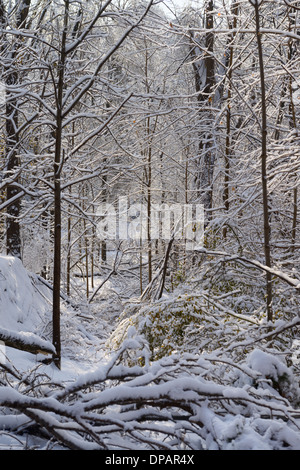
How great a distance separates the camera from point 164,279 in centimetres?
590

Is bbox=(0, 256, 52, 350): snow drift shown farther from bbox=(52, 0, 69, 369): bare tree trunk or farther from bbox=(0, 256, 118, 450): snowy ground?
bbox=(52, 0, 69, 369): bare tree trunk

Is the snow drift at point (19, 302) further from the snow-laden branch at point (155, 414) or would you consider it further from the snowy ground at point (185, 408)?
the snow-laden branch at point (155, 414)

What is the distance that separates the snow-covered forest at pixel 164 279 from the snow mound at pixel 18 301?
0.04 meters

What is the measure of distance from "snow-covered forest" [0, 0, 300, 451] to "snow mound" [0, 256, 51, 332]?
0.13ft

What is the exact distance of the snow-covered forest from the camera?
179 cm

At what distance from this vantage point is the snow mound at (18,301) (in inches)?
308

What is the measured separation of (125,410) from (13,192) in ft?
32.0

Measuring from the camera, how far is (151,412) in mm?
1793

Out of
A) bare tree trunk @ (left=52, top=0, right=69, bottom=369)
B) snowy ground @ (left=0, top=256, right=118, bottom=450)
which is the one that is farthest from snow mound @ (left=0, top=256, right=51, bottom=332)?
bare tree trunk @ (left=52, top=0, right=69, bottom=369)

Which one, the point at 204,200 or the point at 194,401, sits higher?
the point at 204,200

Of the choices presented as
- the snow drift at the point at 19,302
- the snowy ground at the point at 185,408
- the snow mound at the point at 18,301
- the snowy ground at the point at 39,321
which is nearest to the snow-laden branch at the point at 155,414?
the snowy ground at the point at 185,408

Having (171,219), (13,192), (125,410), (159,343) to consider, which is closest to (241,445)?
(125,410)

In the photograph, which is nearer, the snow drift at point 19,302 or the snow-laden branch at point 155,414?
the snow-laden branch at point 155,414
